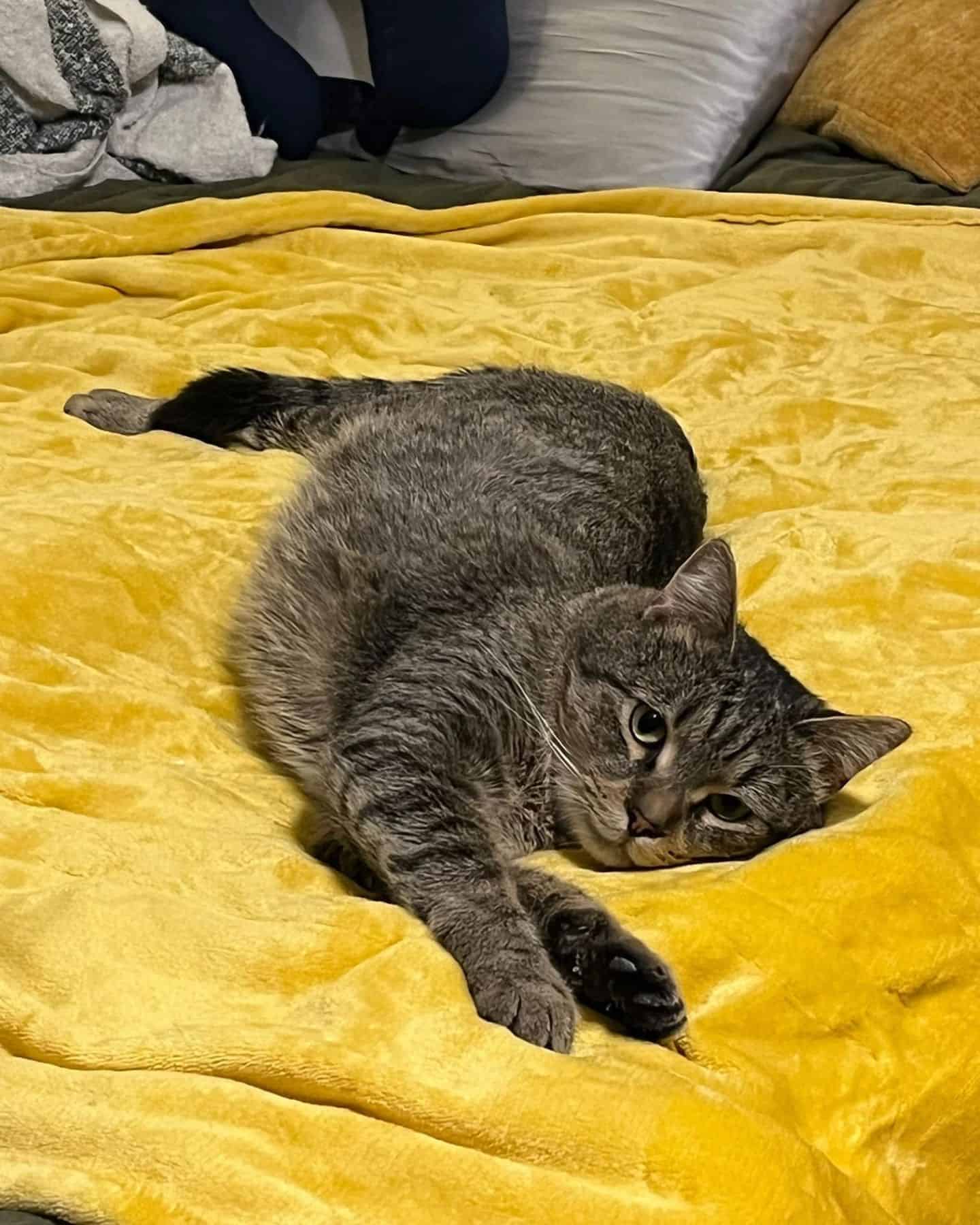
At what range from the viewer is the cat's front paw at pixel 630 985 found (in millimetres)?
1028

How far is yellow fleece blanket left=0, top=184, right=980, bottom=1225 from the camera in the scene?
0.86 metres

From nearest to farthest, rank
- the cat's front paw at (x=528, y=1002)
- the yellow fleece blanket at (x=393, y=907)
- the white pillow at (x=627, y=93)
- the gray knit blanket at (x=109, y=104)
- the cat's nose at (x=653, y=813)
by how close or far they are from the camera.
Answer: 1. the yellow fleece blanket at (x=393, y=907)
2. the cat's front paw at (x=528, y=1002)
3. the cat's nose at (x=653, y=813)
4. the gray knit blanket at (x=109, y=104)
5. the white pillow at (x=627, y=93)

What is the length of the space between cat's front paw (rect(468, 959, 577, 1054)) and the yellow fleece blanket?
0.03 meters

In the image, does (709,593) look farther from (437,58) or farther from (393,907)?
(437,58)

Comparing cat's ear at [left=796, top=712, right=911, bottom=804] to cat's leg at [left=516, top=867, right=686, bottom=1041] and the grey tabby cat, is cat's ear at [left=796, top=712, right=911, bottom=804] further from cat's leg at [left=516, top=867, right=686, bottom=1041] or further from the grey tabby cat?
cat's leg at [left=516, top=867, right=686, bottom=1041]

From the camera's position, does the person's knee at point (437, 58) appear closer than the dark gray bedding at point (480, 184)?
No

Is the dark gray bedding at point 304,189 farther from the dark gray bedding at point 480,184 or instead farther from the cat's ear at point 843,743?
the cat's ear at point 843,743

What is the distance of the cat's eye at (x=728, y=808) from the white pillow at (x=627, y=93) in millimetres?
2249

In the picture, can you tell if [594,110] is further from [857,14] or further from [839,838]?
[839,838]

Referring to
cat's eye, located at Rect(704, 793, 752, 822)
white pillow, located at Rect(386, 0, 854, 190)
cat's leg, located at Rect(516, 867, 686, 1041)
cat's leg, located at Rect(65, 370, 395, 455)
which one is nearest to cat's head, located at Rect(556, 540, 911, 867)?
cat's eye, located at Rect(704, 793, 752, 822)

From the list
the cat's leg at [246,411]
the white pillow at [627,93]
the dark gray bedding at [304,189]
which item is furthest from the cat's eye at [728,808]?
the white pillow at [627,93]

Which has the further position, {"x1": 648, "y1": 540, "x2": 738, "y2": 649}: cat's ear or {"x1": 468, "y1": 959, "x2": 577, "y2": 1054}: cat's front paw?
{"x1": 648, "y1": 540, "x2": 738, "y2": 649}: cat's ear

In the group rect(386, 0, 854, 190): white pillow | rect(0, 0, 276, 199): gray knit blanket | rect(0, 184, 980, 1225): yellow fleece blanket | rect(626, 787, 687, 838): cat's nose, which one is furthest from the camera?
rect(386, 0, 854, 190): white pillow

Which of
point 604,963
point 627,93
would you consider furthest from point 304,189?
point 604,963
